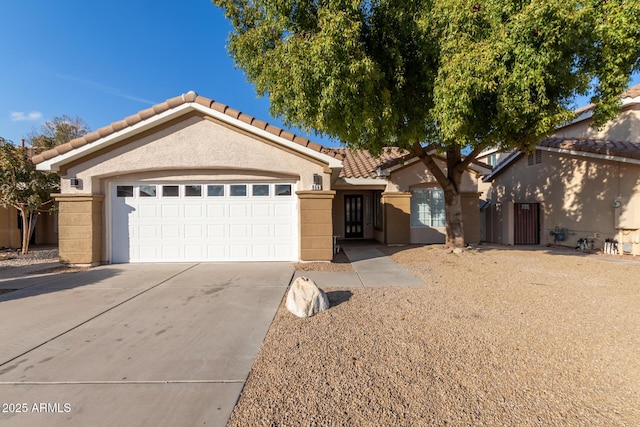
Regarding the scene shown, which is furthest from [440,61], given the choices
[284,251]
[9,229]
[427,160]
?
[9,229]

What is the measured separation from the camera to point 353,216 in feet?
52.9

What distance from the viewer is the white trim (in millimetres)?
8445

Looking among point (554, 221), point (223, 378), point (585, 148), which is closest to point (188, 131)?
point (223, 378)

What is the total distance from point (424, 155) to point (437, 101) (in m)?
3.27

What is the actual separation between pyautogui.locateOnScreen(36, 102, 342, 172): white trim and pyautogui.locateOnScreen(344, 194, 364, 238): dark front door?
7.48 m

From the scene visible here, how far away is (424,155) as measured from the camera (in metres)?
10.4

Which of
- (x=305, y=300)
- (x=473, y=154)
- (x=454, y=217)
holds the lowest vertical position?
(x=305, y=300)

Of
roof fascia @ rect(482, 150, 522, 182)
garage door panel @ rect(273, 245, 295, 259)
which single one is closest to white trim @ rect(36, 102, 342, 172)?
garage door panel @ rect(273, 245, 295, 259)

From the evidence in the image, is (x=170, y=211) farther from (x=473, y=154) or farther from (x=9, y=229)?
(x=473, y=154)

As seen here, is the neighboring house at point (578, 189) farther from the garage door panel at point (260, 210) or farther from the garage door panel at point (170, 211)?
the garage door panel at point (170, 211)

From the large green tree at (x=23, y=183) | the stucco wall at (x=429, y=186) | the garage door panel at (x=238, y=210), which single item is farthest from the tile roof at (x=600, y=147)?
the large green tree at (x=23, y=183)

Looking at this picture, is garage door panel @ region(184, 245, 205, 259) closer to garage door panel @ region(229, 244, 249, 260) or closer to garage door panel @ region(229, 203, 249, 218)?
garage door panel @ region(229, 244, 249, 260)

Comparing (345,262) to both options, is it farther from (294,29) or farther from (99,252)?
(99,252)

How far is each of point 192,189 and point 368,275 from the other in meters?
6.01
